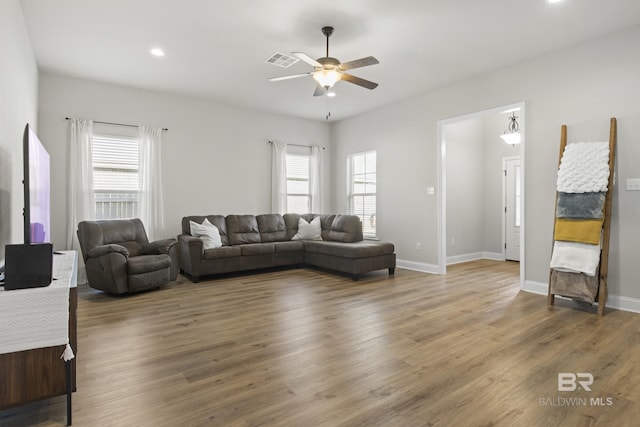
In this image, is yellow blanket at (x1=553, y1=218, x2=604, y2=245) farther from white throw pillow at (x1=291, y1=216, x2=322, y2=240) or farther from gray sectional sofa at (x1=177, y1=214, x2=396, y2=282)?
A: white throw pillow at (x1=291, y1=216, x2=322, y2=240)

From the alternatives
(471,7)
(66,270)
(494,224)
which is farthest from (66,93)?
(494,224)

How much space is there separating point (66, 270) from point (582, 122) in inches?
201

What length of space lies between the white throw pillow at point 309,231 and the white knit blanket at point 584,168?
3.83m

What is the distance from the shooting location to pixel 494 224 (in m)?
7.26

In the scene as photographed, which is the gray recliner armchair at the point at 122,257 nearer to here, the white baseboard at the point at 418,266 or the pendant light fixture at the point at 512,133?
the white baseboard at the point at 418,266

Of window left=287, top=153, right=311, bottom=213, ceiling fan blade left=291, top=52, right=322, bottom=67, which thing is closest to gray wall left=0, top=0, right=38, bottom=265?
ceiling fan blade left=291, top=52, right=322, bottom=67

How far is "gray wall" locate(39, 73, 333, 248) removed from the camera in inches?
194

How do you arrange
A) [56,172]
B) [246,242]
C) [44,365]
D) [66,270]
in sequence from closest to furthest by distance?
[44,365], [66,270], [56,172], [246,242]

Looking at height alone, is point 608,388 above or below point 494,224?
below

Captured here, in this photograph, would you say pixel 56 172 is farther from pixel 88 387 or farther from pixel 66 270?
pixel 88 387

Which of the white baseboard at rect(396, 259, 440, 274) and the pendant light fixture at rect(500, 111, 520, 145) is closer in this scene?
the white baseboard at rect(396, 259, 440, 274)

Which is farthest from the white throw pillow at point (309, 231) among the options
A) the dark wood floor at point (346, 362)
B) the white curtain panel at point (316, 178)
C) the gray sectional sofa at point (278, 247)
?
the dark wood floor at point (346, 362)

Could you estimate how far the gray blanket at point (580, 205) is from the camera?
3623mm

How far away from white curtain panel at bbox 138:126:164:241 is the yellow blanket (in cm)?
547
